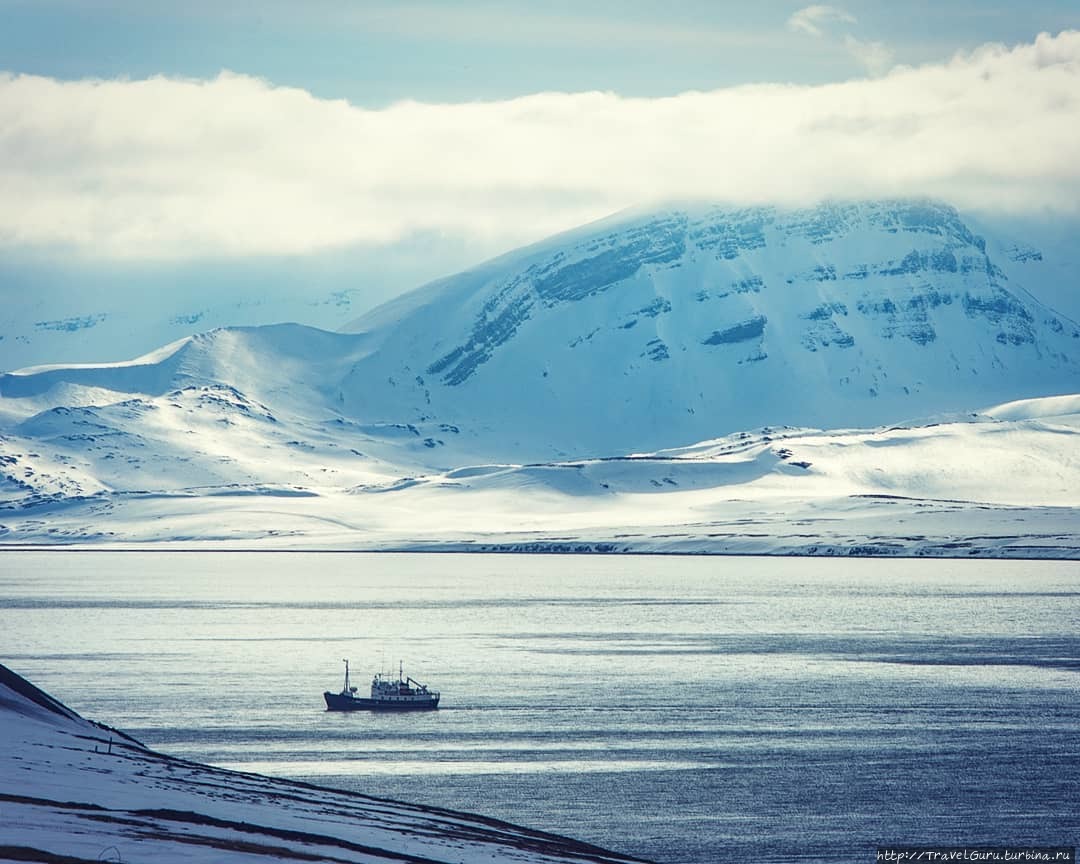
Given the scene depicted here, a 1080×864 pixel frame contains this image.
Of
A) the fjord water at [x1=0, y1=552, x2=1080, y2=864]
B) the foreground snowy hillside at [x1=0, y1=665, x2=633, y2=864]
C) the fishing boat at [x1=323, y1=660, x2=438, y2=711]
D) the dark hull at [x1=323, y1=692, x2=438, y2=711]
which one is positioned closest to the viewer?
the foreground snowy hillside at [x1=0, y1=665, x2=633, y2=864]

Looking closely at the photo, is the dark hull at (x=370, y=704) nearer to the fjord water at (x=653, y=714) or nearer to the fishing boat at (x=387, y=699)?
the fishing boat at (x=387, y=699)

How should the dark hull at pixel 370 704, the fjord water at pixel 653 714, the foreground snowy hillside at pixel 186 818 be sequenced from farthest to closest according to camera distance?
the dark hull at pixel 370 704, the fjord water at pixel 653 714, the foreground snowy hillside at pixel 186 818

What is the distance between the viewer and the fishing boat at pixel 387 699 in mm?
96000

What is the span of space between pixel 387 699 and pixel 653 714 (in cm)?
1518

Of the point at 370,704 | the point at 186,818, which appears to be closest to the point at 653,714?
the point at 370,704

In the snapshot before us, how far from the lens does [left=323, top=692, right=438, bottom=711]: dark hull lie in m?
95.9

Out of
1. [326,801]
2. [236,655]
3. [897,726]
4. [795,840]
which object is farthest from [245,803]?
[236,655]

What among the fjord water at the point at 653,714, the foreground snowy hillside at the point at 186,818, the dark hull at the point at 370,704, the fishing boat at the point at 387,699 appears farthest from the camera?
the fishing boat at the point at 387,699

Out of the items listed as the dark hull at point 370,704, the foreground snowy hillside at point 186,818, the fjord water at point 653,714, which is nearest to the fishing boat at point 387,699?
the dark hull at point 370,704

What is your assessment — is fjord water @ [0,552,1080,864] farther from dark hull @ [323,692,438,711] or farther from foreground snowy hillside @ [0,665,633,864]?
foreground snowy hillside @ [0,665,633,864]

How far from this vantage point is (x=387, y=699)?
9612cm

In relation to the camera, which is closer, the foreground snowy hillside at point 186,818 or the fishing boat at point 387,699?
the foreground snowy hillside at point 186,818

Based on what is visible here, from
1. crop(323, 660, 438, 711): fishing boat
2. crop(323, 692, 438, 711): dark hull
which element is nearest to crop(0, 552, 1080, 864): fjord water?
crop(323, 692, 438, 711): dark hull

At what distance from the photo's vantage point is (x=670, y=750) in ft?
258
